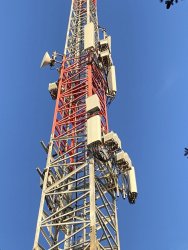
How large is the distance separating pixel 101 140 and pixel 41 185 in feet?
15.9

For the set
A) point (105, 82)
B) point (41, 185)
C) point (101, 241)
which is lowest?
point (101, 241)

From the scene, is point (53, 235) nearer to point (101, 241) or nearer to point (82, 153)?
point (101, 241)

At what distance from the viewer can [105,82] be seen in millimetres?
33750

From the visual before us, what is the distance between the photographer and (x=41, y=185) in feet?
86.0

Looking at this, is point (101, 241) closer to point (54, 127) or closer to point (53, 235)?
point (53, 235)

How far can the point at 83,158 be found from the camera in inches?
1072

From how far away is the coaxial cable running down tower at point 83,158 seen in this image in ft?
75.5

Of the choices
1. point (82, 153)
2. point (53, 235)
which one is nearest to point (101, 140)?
point (82, 153)

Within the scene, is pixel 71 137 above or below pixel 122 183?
above

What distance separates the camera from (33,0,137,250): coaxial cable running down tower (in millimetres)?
23016

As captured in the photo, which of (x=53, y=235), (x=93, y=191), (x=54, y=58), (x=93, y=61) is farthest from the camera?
(x=54, y=58)
